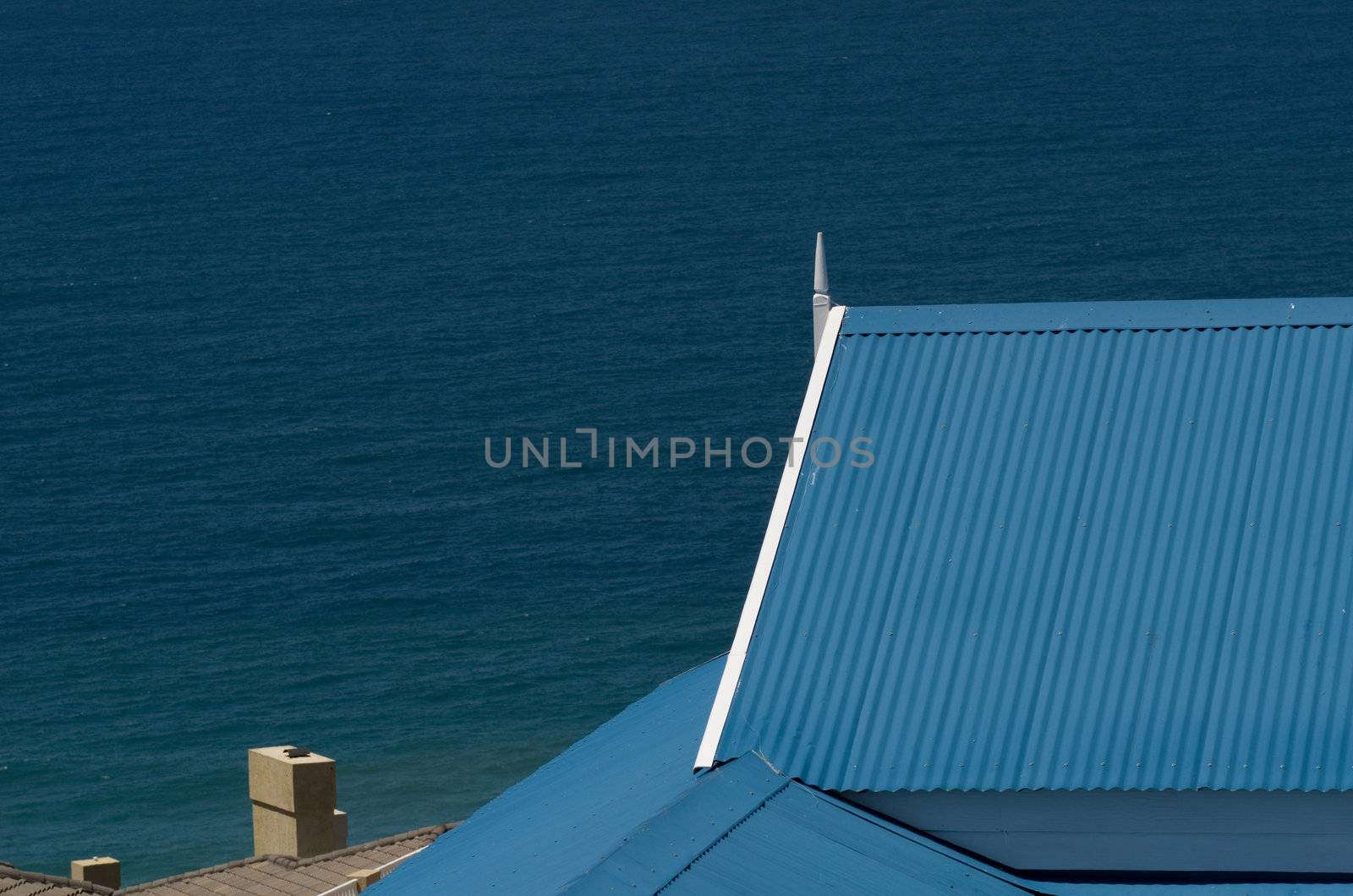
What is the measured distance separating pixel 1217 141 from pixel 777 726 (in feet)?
407

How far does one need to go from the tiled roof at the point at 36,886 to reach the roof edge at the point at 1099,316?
14154mm

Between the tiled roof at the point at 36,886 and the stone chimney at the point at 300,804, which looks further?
the stone chimney at the point at 300,804

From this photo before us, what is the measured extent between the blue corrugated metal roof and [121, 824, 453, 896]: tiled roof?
11.0 m

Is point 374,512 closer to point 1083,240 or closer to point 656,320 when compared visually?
point 656,320

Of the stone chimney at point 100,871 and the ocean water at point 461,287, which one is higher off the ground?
the ocean water at point 461,287

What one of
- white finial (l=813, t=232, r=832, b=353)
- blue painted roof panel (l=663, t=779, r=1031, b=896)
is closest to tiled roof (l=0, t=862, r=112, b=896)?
blue painted roof panel (l=663, t=779, r=1031, b=896)

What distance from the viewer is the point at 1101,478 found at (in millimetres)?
18641

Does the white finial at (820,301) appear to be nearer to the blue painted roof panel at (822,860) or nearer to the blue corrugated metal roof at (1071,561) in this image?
the blue corrugated metal roof at (1071,561)

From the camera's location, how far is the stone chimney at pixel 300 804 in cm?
2967

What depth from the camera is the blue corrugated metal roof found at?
1708 centimetres

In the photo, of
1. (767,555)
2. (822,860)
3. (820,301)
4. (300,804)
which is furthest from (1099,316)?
(300,804)

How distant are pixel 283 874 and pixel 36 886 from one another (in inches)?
131

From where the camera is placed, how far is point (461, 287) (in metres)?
107

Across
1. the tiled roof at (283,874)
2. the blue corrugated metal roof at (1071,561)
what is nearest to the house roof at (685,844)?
the blue corrugated metal roof at (1071,561)
